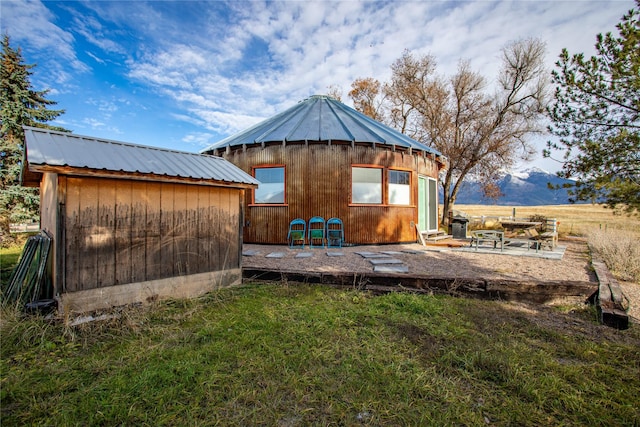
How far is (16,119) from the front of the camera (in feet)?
37.2

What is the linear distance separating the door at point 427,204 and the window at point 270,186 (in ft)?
17.8

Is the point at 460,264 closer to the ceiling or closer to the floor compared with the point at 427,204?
closer to the floor

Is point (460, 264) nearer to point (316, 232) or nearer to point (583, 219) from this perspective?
point (316, 232)

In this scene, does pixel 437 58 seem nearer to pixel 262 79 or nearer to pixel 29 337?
pixel 262 79

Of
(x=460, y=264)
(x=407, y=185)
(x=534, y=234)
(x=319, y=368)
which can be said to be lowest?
(x=319, y=368)

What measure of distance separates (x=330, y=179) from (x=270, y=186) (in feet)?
6.83

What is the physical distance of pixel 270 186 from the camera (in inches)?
367

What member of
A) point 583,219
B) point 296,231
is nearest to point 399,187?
point 296,231

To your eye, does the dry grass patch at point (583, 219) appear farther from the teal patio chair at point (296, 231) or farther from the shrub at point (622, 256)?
the teal patio chair at point (296, 231)

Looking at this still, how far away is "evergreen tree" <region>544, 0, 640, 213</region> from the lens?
496 centimetres

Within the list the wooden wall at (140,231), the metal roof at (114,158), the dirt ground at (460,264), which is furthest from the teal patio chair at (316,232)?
the metal roof at (114,158)

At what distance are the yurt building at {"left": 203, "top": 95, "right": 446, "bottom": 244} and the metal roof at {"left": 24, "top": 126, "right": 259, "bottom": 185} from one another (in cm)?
408

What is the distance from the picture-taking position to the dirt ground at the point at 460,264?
521cm

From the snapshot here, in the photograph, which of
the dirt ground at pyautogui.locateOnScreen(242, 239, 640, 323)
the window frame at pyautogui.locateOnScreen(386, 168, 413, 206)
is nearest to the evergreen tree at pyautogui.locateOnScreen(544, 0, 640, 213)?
the dirt ground at pyautogui.locateOnScreen(242, 239, 640, 323)
